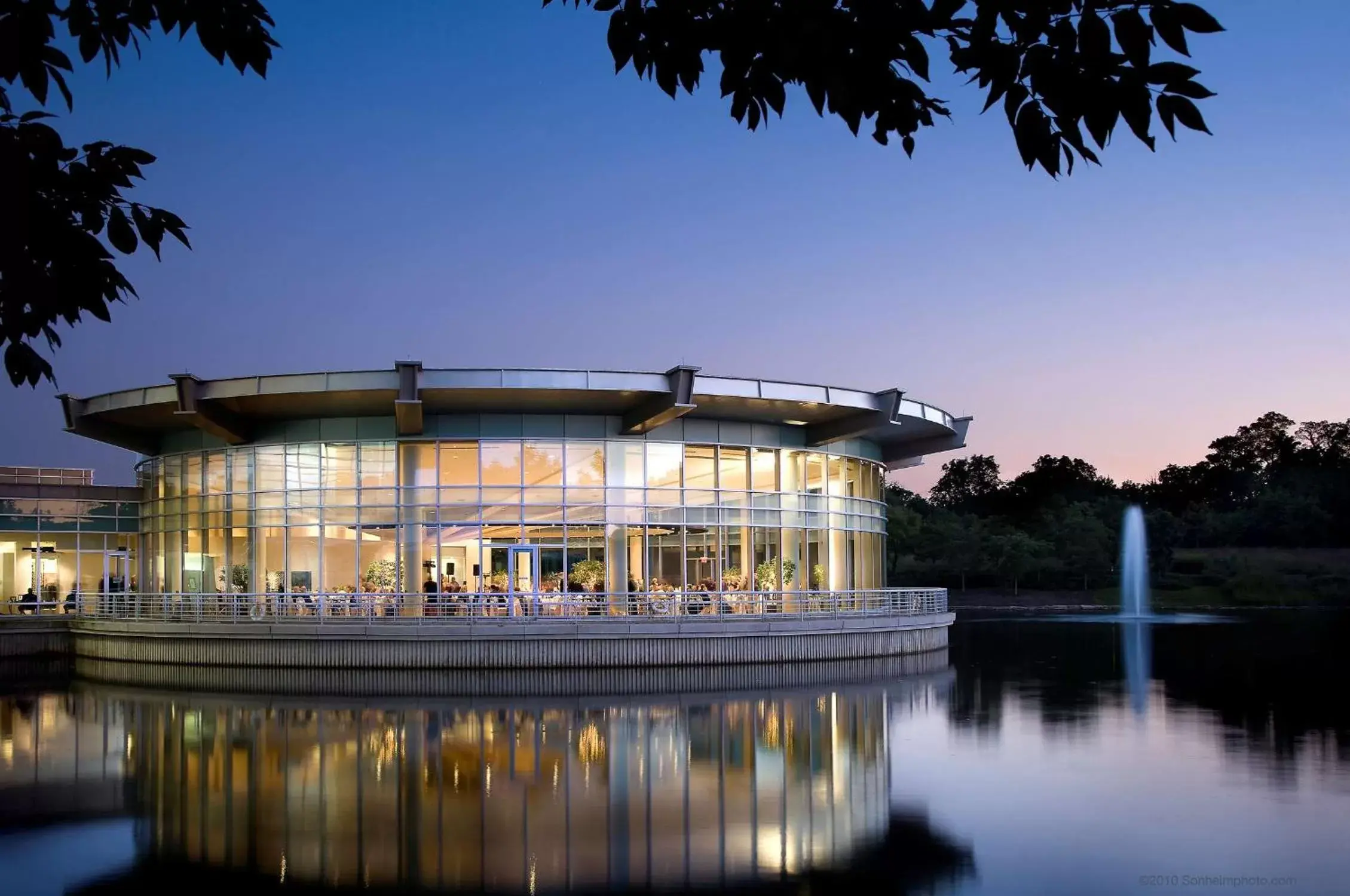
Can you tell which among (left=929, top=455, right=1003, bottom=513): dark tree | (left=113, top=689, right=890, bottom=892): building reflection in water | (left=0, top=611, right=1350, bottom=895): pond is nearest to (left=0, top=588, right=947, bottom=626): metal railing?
(left=0, top=611, right=1350, bottom=895): pond

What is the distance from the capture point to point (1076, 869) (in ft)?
32.7

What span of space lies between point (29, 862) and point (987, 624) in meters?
44.4

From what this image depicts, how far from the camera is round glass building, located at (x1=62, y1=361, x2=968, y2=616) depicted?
3072 cm

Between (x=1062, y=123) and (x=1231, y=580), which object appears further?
(x=1231, y=580)

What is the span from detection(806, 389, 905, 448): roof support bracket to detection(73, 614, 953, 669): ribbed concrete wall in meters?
7.04

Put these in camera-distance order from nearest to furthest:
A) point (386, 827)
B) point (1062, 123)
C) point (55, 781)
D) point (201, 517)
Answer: point (1062, 123) < point (386, 827) < point (55, 781) < point (201, 517)

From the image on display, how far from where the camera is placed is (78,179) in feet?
15.8

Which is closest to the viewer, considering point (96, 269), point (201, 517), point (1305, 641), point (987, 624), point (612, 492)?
point (96, 269)

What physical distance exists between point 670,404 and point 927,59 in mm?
26208

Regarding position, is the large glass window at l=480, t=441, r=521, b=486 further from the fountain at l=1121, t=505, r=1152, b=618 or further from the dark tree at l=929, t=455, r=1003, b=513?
the dark tree at l=929, t=455, r=1003, b=513

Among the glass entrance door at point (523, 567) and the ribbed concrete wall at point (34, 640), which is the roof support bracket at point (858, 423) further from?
the ribbed concrete wall at point (34, 640)

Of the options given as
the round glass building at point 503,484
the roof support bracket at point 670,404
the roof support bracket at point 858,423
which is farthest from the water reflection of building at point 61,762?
the roof support bracket at point 858,423

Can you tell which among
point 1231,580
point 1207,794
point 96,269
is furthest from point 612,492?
point 1231,580

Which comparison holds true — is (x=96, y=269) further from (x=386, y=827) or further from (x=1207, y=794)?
(x=1207, y=794)
